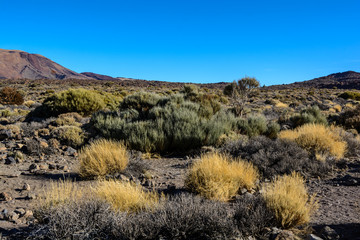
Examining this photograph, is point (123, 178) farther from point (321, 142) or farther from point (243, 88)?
point (243, 88)

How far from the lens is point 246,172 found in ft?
15.1

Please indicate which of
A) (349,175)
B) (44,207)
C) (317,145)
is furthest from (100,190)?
(317,145)

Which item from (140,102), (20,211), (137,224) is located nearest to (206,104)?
(140,102)

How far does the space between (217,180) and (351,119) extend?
407 inches

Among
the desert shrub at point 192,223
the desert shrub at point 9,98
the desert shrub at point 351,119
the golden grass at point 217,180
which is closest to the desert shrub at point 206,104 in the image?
the golden grass at point 217,180

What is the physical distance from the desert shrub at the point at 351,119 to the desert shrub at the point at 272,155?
6.52m

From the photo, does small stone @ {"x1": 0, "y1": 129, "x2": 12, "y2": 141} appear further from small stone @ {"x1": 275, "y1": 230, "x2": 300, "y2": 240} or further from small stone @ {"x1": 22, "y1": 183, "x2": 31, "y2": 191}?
small stone @ {"x1": 275, "y1": 230, "x2": 300, "y2": 240}

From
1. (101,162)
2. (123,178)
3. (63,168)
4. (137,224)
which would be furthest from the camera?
(63,168)

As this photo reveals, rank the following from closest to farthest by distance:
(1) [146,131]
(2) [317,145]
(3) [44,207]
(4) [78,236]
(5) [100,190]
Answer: (4) [78,236] → (3) [44,207] → (5) [100,190] → (2) [317,145] → (1) [146,131]

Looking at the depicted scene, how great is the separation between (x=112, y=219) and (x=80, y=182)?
234 cm

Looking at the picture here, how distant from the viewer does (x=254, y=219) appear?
2.81 meters

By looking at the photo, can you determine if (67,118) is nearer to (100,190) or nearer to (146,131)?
(146,131)

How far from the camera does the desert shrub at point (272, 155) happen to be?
545 centimetres

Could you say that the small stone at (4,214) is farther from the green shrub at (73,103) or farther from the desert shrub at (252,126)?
the green shrub at (73,103)
